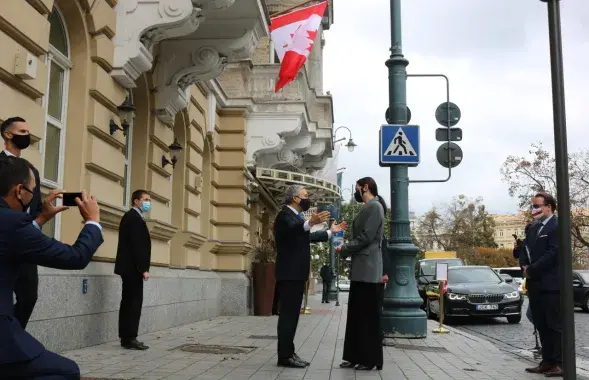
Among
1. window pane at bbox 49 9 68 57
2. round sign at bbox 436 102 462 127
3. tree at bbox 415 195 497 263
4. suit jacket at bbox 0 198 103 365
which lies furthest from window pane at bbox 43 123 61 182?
tree at bbox 415 195 497 263

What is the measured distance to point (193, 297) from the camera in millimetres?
13289

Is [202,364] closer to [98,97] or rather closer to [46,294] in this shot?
[46,294]

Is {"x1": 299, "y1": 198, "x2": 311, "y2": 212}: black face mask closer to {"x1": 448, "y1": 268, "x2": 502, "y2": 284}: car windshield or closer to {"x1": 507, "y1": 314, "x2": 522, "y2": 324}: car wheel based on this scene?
{"x1": 507, "y1": 314, "x2": 522, "y2": 324}: car wheel

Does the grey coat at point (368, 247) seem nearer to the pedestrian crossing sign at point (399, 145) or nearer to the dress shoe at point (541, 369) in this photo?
the dress shoe at point (541, 369)

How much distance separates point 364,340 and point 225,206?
9872 millimetres

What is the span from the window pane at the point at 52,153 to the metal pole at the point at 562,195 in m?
6.36

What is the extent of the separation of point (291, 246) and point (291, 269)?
0.26 m

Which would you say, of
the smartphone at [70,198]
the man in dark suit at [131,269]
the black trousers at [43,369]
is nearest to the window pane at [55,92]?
the man in dark suit at [131,269]

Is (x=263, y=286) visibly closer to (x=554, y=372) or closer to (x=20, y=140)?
(x=554, y=372)

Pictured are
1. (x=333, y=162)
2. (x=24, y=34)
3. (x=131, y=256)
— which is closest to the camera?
(x=24, y=34)

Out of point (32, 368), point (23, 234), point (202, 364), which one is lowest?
point (202, 364)

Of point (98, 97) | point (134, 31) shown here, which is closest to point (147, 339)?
point (98, 97)

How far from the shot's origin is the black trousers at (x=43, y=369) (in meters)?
2.94

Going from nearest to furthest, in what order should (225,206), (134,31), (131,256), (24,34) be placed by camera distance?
(24,34) → (131,256) → (134,31) → (225,206)
